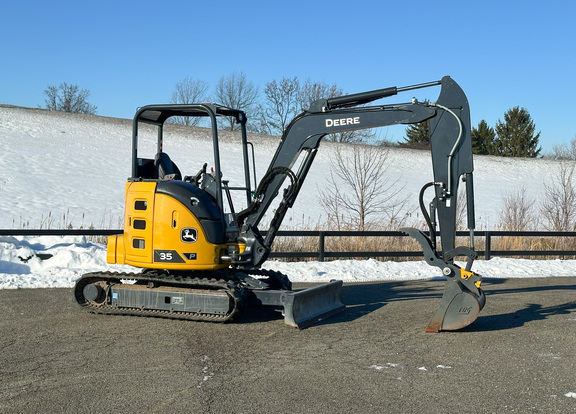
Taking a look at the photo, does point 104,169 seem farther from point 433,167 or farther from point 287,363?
point 287,363

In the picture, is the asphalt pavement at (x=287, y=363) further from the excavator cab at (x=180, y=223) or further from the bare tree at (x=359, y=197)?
the bare tree at (x=359, y=197)

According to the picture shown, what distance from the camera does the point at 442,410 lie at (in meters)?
5.40

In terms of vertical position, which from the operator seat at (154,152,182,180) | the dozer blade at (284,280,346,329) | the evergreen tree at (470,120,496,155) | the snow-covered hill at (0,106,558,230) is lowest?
the dozer blade at (284,280,346,329)

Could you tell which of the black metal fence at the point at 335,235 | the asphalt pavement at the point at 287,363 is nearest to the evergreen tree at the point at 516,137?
the black metal fence at the point at 335,235

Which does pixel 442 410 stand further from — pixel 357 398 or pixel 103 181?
pixel 103 181

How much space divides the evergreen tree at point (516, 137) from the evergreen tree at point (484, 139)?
44 centimetres

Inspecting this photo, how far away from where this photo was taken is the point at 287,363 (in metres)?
6.91

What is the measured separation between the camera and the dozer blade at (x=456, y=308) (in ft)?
27.3

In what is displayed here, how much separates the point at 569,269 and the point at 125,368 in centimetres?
1351

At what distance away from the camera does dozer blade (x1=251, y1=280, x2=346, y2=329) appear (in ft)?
28.6

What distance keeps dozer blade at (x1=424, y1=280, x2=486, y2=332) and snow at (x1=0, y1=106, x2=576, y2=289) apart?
5790 millimetres

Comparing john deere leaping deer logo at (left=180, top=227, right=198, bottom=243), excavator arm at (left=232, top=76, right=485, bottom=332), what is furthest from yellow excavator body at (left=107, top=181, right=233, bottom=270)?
excavator arm at (left=232, top=76, right=485, bottom=332)

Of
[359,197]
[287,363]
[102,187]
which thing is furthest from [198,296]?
[102,187]

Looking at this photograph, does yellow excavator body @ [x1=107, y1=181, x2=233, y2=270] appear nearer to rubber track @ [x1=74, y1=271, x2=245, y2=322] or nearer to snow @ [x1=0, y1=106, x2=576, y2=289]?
rubber track @ [x1=74, y1=271, x2=245, y2=322]
